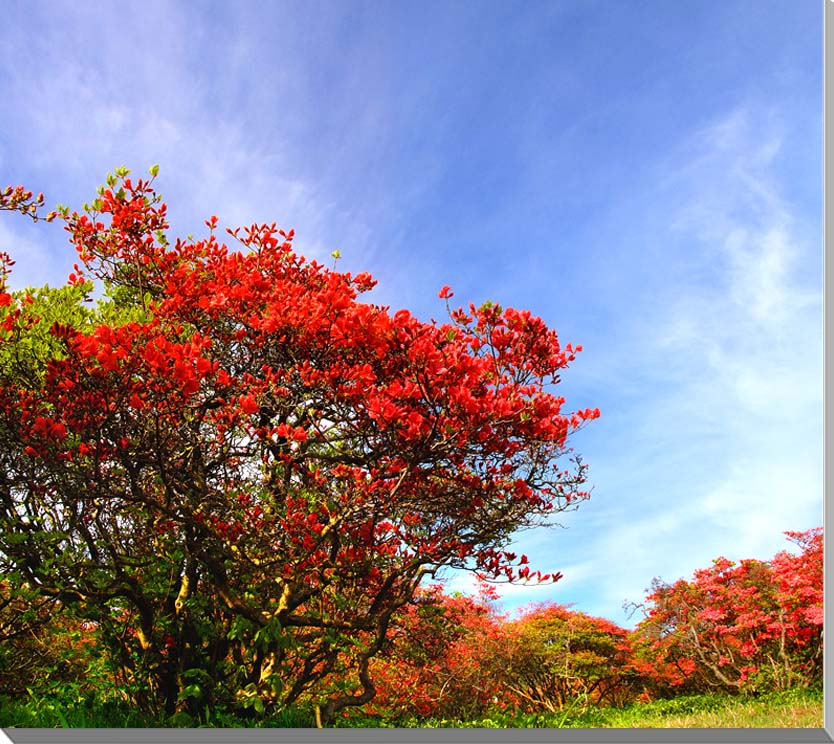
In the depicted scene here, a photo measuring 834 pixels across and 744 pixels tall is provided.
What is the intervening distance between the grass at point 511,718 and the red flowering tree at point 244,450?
0.29 m

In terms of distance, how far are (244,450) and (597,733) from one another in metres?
3.58

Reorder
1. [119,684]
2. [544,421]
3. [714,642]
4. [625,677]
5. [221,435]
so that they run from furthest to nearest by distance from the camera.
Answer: [625,677] < [714,642] < [119,684] < [221,435] < [544,421]

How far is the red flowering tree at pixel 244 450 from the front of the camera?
4.46 meters

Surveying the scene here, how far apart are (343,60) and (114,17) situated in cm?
197

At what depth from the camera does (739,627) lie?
10.5m

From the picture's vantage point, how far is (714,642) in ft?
36.8

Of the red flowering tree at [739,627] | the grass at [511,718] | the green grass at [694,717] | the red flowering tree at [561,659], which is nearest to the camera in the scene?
the grass at [511,718]

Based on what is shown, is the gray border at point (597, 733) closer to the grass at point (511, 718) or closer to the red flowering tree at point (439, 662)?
the grass at point (511, 718)

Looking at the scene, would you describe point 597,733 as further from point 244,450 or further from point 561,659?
point 561,659

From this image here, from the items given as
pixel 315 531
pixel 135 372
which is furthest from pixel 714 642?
pixel 135 372

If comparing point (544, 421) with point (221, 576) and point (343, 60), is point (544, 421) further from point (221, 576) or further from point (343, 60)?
point (343, 60)

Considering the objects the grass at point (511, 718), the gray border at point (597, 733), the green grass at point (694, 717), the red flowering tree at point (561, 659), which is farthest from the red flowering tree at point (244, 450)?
the red flowering tree at point (561, 659)

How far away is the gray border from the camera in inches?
167

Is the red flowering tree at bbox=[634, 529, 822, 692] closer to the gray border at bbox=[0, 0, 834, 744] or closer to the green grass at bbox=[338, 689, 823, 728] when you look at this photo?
the green grass at bbox=[338, 689, 823, 728]
